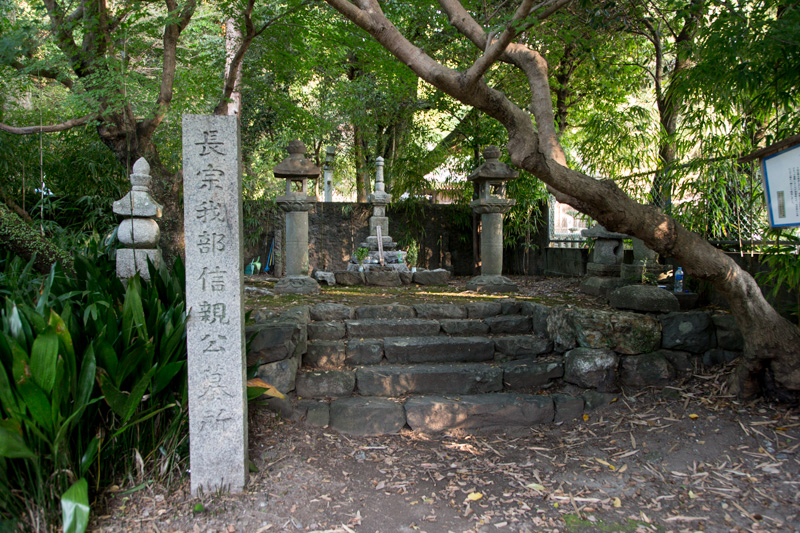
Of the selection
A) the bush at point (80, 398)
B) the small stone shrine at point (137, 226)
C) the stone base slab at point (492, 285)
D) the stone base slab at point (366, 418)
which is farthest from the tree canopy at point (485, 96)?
the bush at point (80, 398)

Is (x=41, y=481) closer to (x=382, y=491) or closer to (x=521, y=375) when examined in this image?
(x=382, y=491)

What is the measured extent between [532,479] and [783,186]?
2406mm

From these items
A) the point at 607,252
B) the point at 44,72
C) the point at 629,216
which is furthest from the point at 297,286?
the point at 629,216

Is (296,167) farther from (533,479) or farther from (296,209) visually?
(533,479)

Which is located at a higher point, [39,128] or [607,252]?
[39,128]

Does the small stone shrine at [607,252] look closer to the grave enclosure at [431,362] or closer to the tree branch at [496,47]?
the grave enclosure at [431,362]

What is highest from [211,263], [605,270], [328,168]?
[328,168]

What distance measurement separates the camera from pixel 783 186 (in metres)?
3.13

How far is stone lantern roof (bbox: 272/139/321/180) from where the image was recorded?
674cm

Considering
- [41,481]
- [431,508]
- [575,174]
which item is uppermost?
[575,174]

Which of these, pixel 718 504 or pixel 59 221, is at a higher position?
pixel 59 221

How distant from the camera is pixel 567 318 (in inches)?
173

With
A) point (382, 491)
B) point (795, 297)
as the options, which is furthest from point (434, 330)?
point (795, 297)

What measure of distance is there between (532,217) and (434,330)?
18.1 feet
